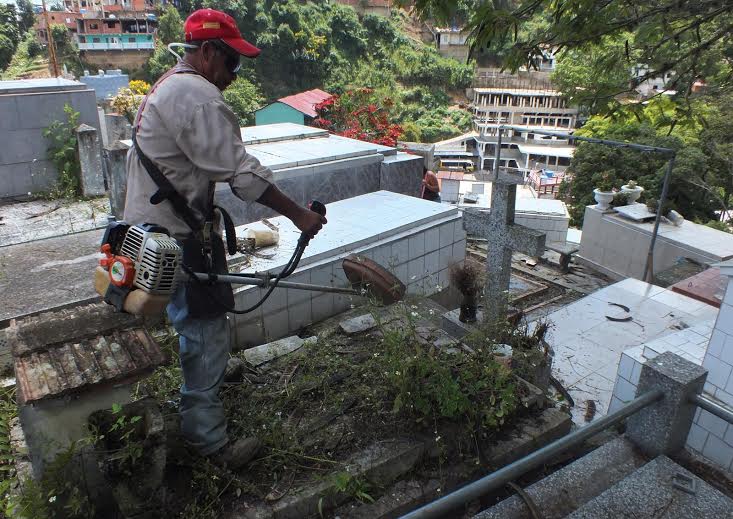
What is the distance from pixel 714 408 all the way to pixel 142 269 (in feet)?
10.5

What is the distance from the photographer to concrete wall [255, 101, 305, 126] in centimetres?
2442

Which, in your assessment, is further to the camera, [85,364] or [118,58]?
[118,58]

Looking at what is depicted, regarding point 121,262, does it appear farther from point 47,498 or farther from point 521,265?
point 521,265

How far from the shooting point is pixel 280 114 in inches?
992

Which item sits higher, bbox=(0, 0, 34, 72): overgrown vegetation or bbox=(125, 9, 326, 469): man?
bbox=(0, 0, 34, 72): overgrown vegetation

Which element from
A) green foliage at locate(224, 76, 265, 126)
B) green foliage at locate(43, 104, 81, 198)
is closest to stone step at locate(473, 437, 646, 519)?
green foliage at locate(43, 104, 81, 198)

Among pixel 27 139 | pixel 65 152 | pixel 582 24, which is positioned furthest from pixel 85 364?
pixel 27 139

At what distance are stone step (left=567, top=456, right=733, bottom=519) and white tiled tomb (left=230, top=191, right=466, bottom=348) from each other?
2.27m

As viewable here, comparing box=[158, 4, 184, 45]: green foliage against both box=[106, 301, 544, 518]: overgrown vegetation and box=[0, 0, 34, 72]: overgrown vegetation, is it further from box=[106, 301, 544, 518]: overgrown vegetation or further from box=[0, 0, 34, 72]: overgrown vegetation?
box=[106, 301, 544, 518]: overgrown vegetation

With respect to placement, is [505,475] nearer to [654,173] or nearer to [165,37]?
[654,173]

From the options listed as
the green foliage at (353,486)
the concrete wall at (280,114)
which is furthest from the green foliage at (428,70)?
the green foliage at (353,486)

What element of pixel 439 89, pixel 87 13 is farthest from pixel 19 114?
pixel 439 89

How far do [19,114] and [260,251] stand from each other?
5.27m

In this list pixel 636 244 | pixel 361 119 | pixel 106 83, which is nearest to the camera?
pixel 636 244
